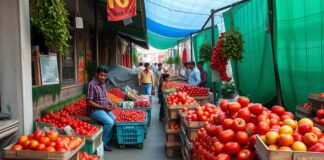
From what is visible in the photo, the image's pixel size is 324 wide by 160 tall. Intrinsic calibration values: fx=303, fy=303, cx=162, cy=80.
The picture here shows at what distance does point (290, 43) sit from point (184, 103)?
263 centimetres

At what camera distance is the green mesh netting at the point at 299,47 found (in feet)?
16.5

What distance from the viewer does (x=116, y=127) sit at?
23.0 ft

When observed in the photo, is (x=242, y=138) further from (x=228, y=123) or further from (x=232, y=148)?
(x=228, y=123)

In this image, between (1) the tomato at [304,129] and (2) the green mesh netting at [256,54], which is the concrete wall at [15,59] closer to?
(1) the tomato at [304,129]

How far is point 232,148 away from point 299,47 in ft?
11.1

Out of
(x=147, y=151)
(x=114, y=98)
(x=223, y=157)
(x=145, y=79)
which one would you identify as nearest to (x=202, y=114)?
(x=147, y=151)

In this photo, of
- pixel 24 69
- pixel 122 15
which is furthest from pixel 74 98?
pixel 24 69

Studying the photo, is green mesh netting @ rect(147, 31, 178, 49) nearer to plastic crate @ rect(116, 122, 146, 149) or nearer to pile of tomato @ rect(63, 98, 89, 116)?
pile of tomato @ rect(63, 98, 89, 116)

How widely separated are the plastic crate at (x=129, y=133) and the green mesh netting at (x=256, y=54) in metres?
2.98

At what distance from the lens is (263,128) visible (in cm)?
307

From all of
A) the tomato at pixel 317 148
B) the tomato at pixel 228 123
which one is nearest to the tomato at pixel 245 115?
the tomato at pixel 228 123

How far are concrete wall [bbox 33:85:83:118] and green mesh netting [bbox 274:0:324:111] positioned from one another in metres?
4.90

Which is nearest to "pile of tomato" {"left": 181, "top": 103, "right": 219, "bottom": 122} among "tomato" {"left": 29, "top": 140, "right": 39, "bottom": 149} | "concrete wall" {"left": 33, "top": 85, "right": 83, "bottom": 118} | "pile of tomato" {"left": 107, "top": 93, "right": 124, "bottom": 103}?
"tomato" {"left": 29, "top": 140, "right": 39, "bottom": 149}

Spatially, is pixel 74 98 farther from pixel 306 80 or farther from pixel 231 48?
pixel 306 80
